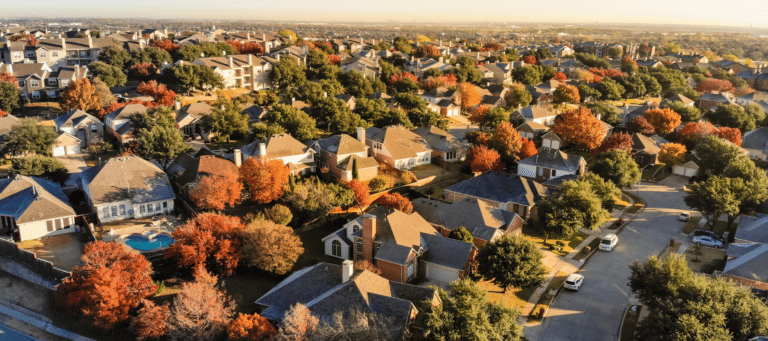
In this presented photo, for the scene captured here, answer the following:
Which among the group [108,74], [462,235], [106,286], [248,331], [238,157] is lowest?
[248,331]

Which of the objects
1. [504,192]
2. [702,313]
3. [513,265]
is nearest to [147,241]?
[513,265]

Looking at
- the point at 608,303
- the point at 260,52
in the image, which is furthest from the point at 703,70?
the point at 608,303

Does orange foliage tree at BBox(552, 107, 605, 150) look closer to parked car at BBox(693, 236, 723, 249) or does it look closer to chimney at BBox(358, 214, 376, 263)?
parked car at BBox(693, 236, 723, 249)

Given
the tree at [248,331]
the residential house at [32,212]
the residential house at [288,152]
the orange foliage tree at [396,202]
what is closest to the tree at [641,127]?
the orange foliage tree at [396,202]

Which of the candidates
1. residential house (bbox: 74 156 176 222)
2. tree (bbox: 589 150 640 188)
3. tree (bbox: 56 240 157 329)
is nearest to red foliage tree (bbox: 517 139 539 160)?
tree (bbox: 589 150 640 188)

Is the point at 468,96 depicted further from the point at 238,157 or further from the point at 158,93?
the point at 238,157

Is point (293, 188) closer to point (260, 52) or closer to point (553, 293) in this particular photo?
point (553, 293)
